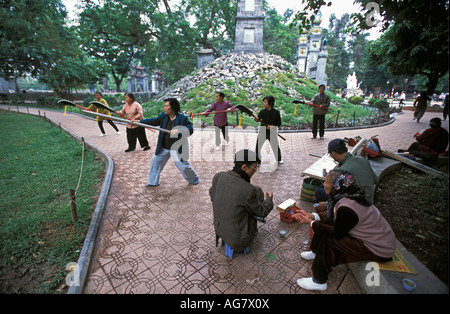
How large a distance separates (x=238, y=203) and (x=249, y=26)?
23.0 meters

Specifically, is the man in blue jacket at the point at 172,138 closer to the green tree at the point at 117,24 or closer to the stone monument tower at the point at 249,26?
the stone monument tower at the point at 249,26

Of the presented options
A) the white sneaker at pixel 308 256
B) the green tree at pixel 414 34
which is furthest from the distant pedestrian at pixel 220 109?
the white sneaker at pixel 308 256

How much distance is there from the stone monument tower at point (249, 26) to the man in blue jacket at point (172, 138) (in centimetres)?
1999

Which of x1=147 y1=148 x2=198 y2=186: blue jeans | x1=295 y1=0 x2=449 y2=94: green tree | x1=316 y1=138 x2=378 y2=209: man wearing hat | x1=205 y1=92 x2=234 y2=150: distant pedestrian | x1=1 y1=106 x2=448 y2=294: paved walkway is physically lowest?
x1=1 y1=106 x2=448 y2=294: paved walkway

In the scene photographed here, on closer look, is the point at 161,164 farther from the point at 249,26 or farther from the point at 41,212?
the point at 249,26

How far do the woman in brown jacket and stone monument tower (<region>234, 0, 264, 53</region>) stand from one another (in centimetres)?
2216

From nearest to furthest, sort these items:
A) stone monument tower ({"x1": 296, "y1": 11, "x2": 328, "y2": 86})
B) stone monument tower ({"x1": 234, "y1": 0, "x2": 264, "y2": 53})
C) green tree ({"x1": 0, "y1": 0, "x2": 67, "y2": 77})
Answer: green tree ({"x1": 0, "y1": 0, "x2": 67, "y2": 77}) → stone monument tower ({"x1": 234, "y1": 0, "x2": 264, "y2": 53}) → stone monument tower ({"x1": 296, "y1": 11, "x2": 328, "y2": 86})

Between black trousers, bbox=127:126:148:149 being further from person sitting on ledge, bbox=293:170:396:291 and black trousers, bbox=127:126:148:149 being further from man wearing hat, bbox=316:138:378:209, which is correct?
person sitting on ledge, bbox=293:170:396:291

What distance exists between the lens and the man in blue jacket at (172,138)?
479 centimetres

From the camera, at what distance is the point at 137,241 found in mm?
3381

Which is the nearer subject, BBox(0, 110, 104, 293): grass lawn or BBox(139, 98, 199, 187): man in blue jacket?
BBox(0, 110, 104, 293): grass lawn

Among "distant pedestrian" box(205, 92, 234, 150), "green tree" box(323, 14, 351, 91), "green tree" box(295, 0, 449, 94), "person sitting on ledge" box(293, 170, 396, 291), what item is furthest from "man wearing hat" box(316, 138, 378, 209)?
"green tree" box(323, 14, 351, 91)

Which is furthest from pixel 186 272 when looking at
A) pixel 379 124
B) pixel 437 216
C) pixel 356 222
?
pixel 379 124

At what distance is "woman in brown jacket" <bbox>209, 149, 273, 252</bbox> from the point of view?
270 cm
